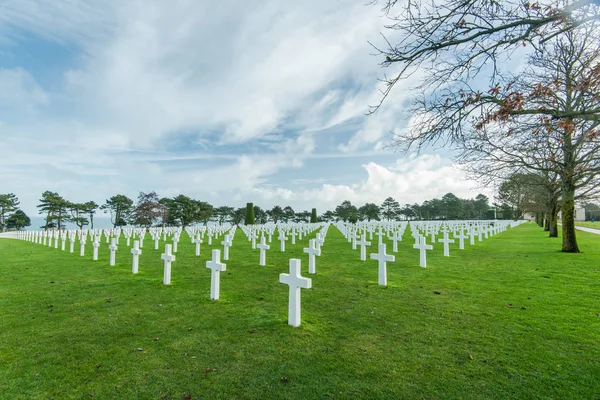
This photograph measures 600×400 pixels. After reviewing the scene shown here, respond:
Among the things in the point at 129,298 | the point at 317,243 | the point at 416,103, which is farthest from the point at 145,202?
the point at 416,103

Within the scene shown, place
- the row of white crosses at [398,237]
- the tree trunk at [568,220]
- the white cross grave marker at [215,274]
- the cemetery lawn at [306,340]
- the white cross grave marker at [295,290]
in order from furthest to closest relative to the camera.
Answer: the tree trunk at [568,220]
the row of white crosses at [398,237]
the white cross grave marker at [215,274]
the white cross grave marker at [295,290]
the cemetery lawn at [306,340]

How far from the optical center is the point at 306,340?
373cm

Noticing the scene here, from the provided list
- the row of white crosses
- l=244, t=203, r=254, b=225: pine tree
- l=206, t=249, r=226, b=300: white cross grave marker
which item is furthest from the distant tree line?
l=206, t=249, r=226, b=300: white cross grave marker

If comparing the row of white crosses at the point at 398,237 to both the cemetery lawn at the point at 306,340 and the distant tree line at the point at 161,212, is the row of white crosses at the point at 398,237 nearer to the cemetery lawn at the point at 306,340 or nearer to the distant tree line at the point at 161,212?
the cemetery lawn at the point at 306,340

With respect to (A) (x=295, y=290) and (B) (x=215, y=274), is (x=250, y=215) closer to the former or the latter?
(B) (x=215, y=274)

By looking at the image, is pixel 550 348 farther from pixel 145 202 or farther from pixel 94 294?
pixel 145 202

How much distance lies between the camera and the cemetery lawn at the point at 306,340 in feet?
9.04

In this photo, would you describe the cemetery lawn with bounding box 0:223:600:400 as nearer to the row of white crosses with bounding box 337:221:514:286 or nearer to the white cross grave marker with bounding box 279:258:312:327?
the white cross grave marker with bounding box 279:258:312:327

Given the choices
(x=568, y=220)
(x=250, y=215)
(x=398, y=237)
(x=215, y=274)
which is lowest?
(x=215, y=274)

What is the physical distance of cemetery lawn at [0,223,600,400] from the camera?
9.04 ft

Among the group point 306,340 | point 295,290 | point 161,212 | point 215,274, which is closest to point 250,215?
point 161,212

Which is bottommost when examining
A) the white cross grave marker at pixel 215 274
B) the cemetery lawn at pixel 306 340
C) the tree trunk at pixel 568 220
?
the cemetery lawn at pixel 306 340

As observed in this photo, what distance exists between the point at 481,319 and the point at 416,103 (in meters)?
3.32

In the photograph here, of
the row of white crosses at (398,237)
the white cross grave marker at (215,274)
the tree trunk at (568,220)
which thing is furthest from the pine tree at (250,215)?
the white cross grave marker at (215,274)
